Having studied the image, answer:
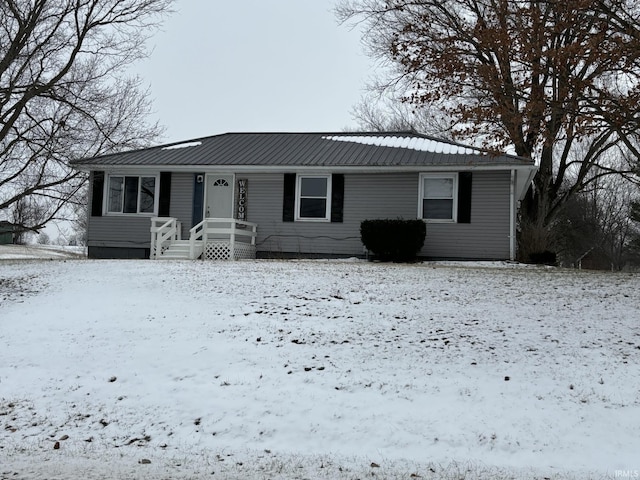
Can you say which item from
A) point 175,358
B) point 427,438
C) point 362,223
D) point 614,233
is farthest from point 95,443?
point 614,233

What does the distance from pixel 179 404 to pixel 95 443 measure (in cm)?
86

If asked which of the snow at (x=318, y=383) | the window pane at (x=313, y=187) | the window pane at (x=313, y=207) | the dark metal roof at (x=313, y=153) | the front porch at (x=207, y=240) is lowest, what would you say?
the snow at (x=318, y=383)

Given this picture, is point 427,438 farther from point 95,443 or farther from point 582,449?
point 95,443

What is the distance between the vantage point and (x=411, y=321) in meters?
7.74

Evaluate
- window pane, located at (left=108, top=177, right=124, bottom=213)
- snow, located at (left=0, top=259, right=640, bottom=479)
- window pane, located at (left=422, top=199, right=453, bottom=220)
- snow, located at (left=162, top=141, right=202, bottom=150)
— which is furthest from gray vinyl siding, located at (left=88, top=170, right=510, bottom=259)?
snow, located at (left=0, top=259, right=640, bottom=479)

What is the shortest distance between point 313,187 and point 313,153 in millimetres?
1247

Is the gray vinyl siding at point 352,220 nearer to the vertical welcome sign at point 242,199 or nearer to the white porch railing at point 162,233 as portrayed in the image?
the vertical welcome sign at point 242,199

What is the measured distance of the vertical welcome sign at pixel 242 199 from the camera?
691 inches

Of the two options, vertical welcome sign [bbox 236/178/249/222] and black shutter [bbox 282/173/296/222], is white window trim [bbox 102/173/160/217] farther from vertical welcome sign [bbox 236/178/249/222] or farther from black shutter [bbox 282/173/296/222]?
black shutter [bbox 282/173/296/222]

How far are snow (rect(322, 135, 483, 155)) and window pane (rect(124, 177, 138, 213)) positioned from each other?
6523 millimetres

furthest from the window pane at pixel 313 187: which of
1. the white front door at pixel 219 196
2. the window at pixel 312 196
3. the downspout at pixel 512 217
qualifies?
the downspout at pixel 512 217

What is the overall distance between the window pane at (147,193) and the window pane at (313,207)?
4.76 m

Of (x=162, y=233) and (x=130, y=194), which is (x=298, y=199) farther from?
(x=130, y=194)

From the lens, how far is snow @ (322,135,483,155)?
17.1m
